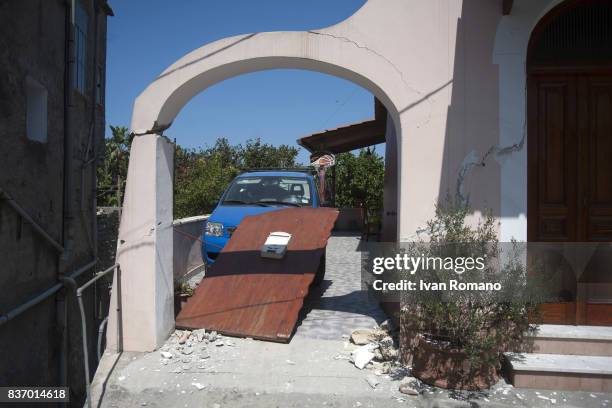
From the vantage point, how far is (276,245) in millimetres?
6266

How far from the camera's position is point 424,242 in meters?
4.41

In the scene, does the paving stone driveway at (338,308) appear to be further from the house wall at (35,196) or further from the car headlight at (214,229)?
the house wall at (35,196)

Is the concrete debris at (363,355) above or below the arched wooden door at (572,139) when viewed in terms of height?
below

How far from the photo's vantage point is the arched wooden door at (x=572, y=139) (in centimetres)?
457

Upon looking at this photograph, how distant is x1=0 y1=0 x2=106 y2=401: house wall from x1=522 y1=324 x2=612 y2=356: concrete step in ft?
16.8

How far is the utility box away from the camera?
616 cm

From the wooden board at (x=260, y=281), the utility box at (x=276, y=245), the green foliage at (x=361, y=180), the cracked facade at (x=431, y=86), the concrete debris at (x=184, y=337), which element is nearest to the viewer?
the cracked facade at (x=431, y=86)

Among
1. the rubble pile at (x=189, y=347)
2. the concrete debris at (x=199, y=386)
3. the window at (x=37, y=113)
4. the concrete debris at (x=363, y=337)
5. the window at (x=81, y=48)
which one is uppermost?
the window at (x=81, y=48)

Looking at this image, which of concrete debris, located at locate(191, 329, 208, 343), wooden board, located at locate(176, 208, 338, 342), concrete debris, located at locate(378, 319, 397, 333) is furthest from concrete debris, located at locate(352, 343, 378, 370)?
concrete debris, located at locate(191, 329, 208, 343)

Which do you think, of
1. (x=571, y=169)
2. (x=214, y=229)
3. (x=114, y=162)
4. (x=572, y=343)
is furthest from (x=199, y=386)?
(x=114, y=162)

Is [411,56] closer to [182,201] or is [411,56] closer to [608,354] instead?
[608,354]

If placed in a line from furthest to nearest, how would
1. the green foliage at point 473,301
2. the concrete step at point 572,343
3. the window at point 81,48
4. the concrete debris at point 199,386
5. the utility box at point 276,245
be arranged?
the window at point 81,48 < the utility box at point 276,245 < the concrete step at point 572,343 < the concrete debris at point 199,386 < the green foliage at point 473,301

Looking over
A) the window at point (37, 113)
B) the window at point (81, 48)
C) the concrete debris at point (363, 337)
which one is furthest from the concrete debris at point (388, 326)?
the window at point (81, 48)

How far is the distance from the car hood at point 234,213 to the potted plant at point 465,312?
3.89 meters
